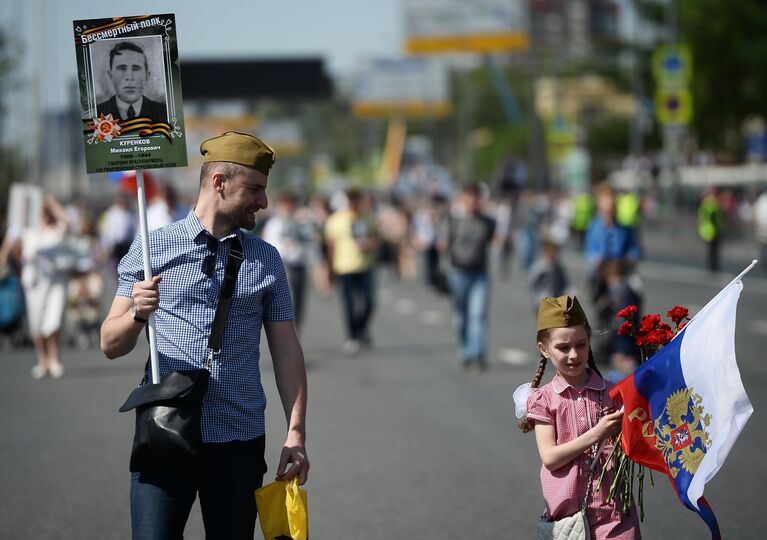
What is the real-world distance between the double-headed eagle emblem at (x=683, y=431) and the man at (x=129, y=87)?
1879 millimetres

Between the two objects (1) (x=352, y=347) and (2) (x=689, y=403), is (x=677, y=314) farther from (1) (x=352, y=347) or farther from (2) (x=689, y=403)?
(1) (x=352, y=347)

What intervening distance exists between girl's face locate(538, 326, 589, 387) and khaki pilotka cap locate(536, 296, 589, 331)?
0.07 ft

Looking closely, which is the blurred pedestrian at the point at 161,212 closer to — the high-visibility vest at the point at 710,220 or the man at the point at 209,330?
the man at the point at 209,330

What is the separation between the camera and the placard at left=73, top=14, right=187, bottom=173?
4.69m

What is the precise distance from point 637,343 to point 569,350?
0.26 metres

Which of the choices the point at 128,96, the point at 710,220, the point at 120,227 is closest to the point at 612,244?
the point at 120,227

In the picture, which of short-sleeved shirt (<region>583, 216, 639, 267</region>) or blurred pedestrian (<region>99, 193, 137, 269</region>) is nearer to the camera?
short-sleeved shirt (<region>583, 216, 639, 267</region>)

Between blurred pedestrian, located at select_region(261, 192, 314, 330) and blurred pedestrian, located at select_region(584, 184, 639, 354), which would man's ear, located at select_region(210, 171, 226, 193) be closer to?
blurred pedestrian, located at select_region(584, 184, 639, 354)

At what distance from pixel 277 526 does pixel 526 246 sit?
90.2 ft

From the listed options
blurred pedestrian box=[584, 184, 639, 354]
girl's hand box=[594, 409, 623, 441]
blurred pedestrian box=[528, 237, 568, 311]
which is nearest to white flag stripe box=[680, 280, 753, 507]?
girl's hand box=[594, 409, 623, 441]

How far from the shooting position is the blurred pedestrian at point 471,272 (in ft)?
46.6

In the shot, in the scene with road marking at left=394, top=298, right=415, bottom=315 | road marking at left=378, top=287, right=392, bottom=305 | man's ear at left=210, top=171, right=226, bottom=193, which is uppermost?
man's ear at left=210, top=171, right=226, bottom=193

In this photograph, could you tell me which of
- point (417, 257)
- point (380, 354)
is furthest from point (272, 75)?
point (380, 354)

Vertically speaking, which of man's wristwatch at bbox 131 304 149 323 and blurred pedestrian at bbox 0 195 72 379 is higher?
man's wristwatch at bbox 131 304 149 323
